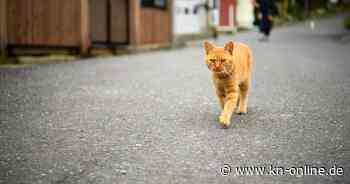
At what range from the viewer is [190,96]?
7.62 metres

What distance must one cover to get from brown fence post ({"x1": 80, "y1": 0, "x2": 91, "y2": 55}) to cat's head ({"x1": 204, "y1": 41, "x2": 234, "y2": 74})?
8386mm

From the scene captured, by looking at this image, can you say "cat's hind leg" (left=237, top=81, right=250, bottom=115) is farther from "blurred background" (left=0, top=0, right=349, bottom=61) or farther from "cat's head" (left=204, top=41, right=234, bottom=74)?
"blurred background" (left=0, top=0, right=349, bottom=61)

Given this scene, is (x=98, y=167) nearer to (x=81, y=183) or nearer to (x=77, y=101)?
(x=81, y=183)

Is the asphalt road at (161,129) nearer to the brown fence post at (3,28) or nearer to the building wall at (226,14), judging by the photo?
the brown fence post at (3,28)

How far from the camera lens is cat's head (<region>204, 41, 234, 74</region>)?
5.20 m

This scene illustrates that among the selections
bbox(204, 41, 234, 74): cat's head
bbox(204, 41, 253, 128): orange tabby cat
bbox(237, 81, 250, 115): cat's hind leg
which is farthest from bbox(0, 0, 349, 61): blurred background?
bbox(204, 41, 234, 74): cat's head

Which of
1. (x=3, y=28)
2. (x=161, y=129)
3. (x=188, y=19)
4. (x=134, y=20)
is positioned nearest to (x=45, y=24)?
(x=3, y=28)

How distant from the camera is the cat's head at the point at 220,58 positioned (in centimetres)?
520

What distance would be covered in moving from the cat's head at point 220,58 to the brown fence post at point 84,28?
8386mm

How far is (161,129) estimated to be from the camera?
542 centimetres

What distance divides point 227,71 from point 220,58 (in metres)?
0.18

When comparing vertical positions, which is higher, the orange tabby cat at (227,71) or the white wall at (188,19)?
the white wall at (188,19)

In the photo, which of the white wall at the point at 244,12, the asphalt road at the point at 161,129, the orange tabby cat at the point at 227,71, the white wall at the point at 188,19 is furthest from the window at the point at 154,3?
the white wall at the point at 244,12

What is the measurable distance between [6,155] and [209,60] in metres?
2.07
